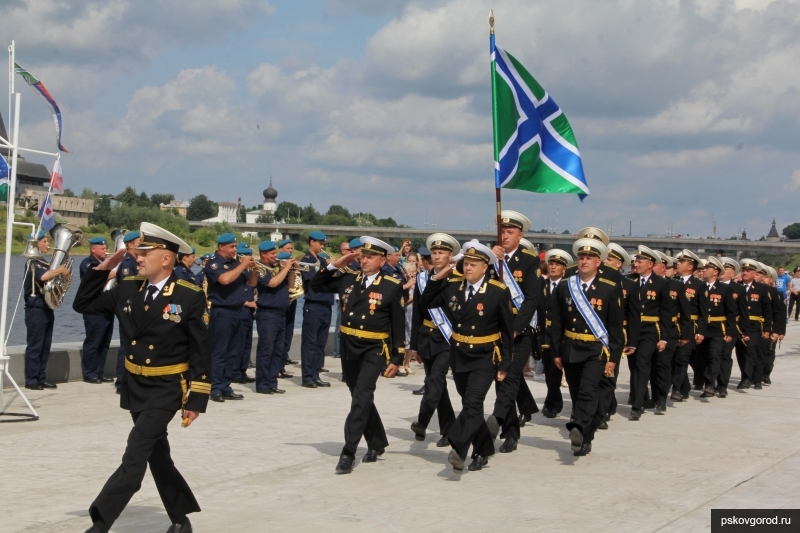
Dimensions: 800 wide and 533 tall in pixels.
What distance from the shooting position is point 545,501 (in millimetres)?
8156

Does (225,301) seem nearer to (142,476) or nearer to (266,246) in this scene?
(266,246)

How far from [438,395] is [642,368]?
4215 mm

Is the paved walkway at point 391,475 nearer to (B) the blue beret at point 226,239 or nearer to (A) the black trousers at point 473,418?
(A) the black trousers at point 473,418

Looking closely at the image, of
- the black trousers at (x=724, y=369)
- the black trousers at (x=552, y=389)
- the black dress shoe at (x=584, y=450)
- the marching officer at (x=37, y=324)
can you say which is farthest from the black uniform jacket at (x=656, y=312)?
the marching officer at (x=37, y=324)

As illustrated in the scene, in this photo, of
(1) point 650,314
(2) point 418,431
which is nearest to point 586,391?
(2) point 418,431

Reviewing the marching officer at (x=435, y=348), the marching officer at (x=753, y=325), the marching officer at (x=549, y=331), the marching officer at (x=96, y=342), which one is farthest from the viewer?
the marching officer at (x=753, y=325)

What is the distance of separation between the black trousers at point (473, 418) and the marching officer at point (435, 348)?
0.77 m

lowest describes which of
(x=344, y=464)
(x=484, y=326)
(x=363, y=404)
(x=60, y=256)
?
(x=344, y=464)

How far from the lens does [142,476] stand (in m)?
6.62

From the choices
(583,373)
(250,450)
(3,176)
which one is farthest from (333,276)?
(3,176)

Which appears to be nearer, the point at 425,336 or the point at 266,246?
the point at 425,336

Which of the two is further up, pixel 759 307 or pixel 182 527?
pixel 759 307

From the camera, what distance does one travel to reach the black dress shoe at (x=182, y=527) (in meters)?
6.76

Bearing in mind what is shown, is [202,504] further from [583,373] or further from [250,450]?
[583,373]
